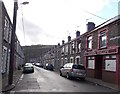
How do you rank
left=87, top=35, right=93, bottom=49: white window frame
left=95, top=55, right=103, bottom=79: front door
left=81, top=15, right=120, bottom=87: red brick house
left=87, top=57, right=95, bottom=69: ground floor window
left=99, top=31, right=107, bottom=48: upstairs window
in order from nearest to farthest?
left=81, top=15, right=120, bottom=87: red brick house
left=99, top=31, right=107, bottom=48: upstairs window
left=95, top=55, right=103, bottom=79: front door
left=87, top=57, right=95, bottom=69: ground floor window
left=87, top=35, right=93, bottom=49: white window frame

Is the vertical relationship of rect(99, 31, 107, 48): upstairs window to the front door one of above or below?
above

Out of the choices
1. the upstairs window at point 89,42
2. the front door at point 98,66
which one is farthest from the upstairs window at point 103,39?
the upstairs window at point 89,42

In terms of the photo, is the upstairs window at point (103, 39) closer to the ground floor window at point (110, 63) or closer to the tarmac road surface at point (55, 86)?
the ground floor window at point (110, 63)

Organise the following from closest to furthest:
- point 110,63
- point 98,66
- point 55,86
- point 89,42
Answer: point 55,86
point 110,63
point 98,66
point 89,42

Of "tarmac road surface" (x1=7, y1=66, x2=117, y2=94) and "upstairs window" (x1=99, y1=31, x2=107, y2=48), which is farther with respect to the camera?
"upstairs window" (x1=99, y1=31, x2=107, y2=48)

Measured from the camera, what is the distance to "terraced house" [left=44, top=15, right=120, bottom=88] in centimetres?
2017

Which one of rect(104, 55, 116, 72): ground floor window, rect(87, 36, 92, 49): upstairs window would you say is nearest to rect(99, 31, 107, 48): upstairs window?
rect(104, 55, 116, 72): ground floor window

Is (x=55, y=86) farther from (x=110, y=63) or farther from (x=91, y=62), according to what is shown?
(x=91, y=62)

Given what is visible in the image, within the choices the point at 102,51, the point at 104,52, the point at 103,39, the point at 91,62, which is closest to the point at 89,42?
the point at 91,62

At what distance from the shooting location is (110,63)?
21484mm

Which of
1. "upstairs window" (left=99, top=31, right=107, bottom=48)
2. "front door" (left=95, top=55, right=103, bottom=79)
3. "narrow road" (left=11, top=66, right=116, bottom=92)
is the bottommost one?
"narrow road" (left=11, top=66, right=116, bottom=92)

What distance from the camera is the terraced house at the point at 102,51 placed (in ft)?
66.2

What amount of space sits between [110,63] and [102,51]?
1941mm

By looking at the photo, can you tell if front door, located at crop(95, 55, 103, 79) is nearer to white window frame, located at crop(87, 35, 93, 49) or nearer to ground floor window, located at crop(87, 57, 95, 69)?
ground floor window, located at crop(87, 57, 95, 69)
